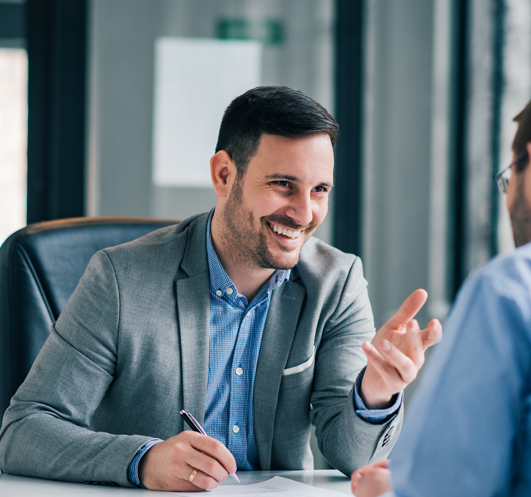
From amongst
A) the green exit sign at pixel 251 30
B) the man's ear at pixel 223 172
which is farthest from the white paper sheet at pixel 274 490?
the green exit sign at pixel 251 30

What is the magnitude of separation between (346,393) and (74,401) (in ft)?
1.84

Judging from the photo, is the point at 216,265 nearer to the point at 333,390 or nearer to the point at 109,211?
the point at 333,390

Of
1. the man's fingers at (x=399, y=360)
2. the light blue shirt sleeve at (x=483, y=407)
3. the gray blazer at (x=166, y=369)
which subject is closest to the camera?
the light blue shirt sleeve at (x=483, y=407)

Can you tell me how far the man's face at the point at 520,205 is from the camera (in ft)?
1.91

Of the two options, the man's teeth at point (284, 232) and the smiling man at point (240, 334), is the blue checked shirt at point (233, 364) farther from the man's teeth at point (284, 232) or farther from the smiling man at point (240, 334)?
the man's teeth at point (284, 232)

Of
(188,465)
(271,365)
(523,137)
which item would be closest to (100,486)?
(188,465)

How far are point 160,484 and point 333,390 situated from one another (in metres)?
0.44

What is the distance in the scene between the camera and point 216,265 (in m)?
1.27

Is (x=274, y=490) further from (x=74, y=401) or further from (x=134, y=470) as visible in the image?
(x=74, y=401)

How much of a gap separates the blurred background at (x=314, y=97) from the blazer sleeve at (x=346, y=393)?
1.17m

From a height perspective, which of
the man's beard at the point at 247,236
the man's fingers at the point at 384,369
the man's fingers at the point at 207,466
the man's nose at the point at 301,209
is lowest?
the man's fingers at the point at 207,466

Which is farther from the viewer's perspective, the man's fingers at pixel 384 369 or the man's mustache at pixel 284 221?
the man's mustache at pixel 284 221

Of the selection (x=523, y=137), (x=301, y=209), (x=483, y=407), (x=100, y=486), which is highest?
(x=523, y=137)

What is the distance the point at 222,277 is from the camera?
1.26 m
